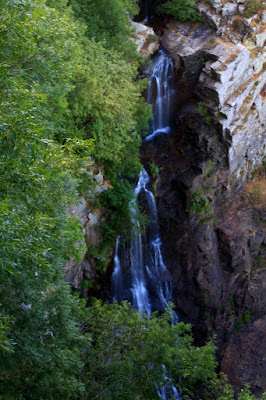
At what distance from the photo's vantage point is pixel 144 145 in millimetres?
19203

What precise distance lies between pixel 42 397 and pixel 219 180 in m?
14.9

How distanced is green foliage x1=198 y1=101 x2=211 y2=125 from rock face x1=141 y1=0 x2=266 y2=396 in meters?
0.05

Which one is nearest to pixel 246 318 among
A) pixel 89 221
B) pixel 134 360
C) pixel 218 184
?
pixel 218 184

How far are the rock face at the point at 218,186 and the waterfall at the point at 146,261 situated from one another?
537mm

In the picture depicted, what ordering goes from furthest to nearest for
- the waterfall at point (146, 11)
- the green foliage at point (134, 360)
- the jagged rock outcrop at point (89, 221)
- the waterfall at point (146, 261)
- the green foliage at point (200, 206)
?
the waterfall at point (146, 11), the green foliage at point (200, 206), the waterfall at point (146, 261), the jagged rock outcrop at point (89, 221), the green foliage at point (134, 360)

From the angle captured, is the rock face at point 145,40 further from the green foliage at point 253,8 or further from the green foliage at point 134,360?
the green foliage at point 134,360

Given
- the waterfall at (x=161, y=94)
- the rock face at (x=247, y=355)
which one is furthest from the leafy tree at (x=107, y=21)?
the rock face at (x=247, y=355)

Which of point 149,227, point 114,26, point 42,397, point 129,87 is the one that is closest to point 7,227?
point 42,397

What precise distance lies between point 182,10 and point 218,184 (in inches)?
394

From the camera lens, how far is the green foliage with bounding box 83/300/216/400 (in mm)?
8547

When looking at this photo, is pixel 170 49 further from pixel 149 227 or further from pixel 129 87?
pixel 149 227

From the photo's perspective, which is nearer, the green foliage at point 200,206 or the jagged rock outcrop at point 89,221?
the jagged rock outcrop at point 89,221

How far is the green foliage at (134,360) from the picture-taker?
855 cm

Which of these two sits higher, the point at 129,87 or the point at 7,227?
the point at 129,87
